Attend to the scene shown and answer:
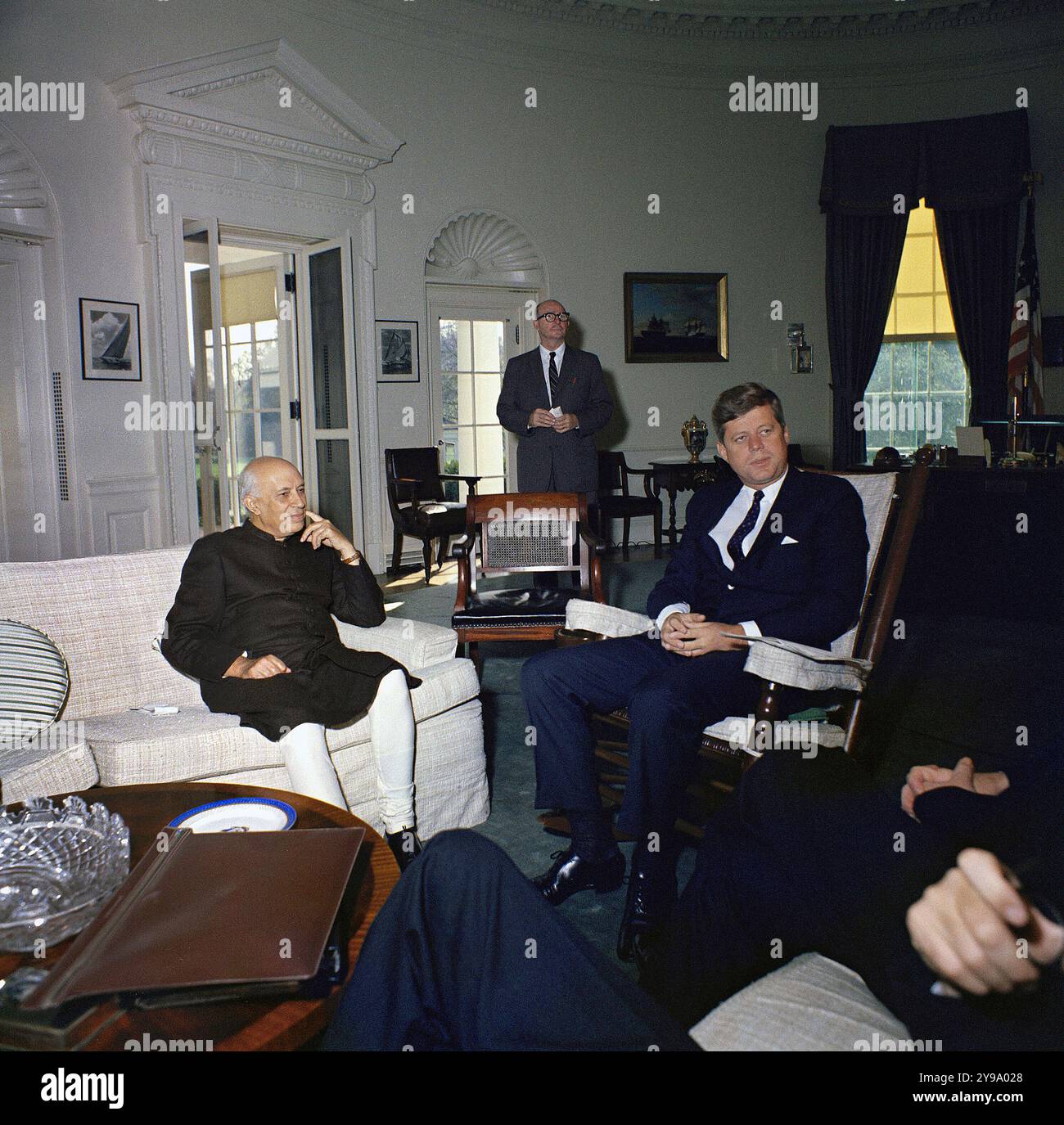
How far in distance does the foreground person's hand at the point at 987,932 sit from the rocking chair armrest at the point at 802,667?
1311 millimetres

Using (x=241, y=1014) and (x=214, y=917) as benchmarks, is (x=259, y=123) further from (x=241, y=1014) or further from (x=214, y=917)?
(x=241, y=1014)

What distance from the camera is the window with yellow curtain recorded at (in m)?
8.98

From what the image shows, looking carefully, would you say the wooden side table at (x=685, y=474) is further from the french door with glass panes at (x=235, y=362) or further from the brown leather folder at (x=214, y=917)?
the brown leather folder at (x=214, y=917)

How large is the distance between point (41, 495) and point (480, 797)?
155 inches

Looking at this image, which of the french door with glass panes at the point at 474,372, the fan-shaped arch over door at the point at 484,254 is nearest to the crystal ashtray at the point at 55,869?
the french door with glass panes at the point at 474,372

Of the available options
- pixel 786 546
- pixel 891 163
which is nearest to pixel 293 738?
pixel 786 546

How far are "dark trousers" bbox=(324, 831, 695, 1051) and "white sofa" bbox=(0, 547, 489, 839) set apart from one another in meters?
1.38

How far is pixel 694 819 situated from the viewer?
8.08ft

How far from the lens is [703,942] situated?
55.8 inches

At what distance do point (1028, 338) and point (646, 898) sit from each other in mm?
7459

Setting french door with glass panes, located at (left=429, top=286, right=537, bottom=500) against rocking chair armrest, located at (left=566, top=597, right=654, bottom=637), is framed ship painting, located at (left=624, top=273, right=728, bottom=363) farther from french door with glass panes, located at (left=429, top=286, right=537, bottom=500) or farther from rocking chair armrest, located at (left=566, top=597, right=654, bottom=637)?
rocking chair armrest, located at (left=566, top=597, right=654, bottom=637)

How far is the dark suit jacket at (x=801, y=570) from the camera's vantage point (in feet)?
8.31

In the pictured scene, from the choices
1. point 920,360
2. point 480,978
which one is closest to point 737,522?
point 480,978

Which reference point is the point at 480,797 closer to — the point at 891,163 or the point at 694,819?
the point at 694,819
